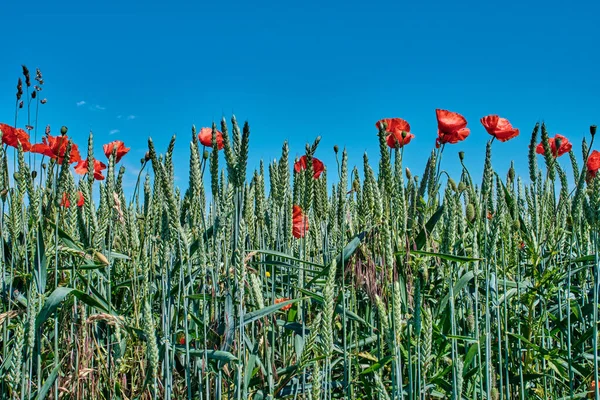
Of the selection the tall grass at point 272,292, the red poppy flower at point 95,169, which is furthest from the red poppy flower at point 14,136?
the red poppy flower at point 95,169

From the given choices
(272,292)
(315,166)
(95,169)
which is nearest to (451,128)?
(315,166)

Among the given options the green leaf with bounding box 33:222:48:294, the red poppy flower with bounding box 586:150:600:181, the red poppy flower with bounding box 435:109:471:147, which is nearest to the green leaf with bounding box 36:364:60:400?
the green leaf with bounding box 33:222:48:294

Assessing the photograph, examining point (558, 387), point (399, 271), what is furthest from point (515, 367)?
point (399, 271)

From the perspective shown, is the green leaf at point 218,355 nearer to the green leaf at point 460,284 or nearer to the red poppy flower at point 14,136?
the green leaf at point 460,284

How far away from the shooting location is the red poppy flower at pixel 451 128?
1606mm

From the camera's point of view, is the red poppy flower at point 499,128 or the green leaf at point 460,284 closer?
the green leaf at point 460,284

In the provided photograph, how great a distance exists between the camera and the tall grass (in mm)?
1138

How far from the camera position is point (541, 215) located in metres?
1.83

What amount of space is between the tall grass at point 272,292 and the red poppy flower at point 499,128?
119 millimetres

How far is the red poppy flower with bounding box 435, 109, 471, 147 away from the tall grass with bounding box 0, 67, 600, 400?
67 millimetres

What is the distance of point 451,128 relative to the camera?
1.62 m

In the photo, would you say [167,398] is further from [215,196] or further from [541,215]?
[541,215]

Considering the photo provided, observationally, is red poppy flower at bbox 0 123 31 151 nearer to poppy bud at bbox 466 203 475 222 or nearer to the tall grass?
the tall grass

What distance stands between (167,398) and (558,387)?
4.71 ft
